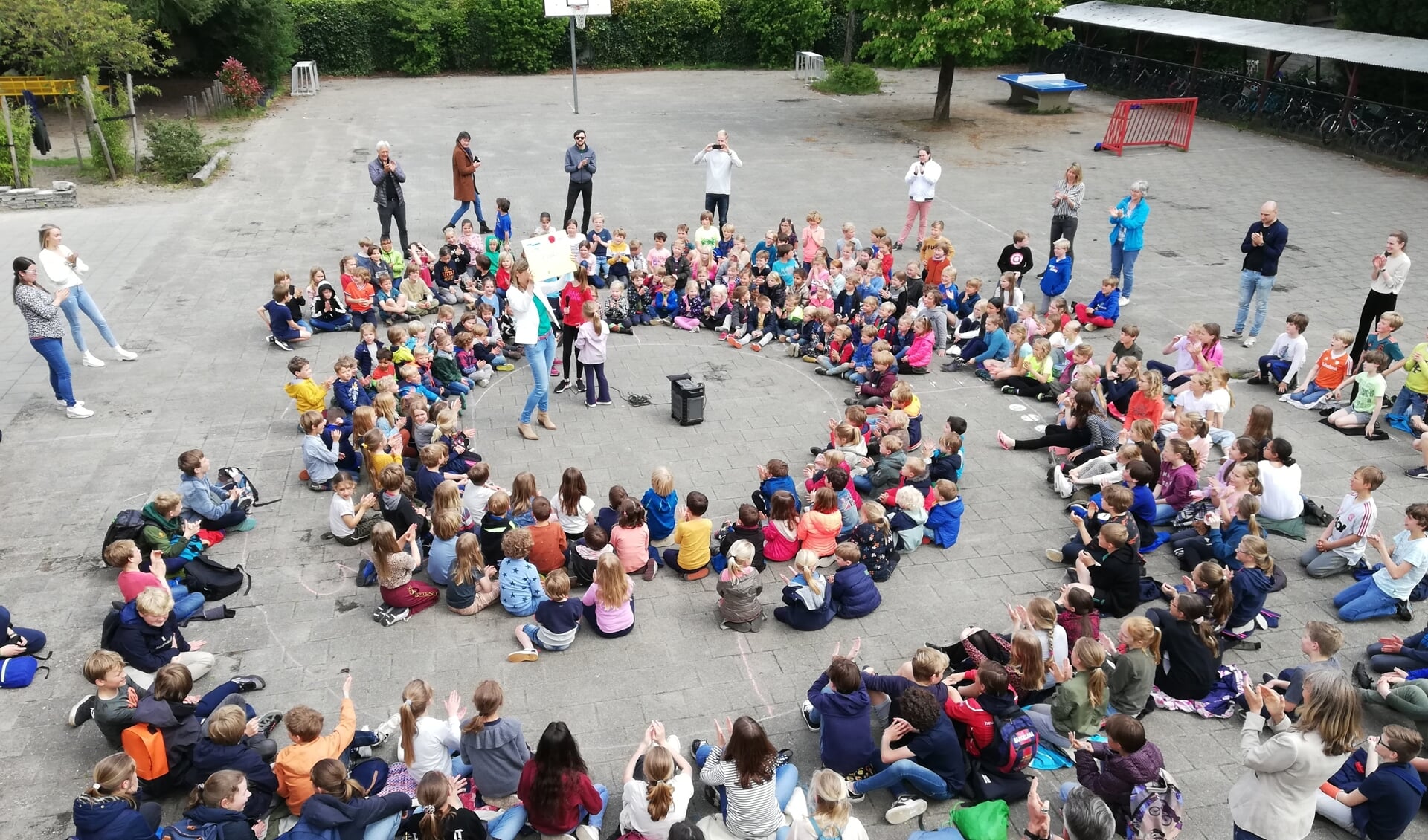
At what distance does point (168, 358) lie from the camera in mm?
13273

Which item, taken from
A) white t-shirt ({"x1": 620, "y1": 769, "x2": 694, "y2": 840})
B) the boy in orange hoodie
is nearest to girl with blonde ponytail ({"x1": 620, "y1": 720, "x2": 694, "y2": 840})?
white t-shirt ({"x1": 620, "y1": 769, "x2": 694, "y2": 840})

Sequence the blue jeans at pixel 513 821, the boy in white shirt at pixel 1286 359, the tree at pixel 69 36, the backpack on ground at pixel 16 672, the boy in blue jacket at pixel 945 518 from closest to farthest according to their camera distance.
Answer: the blue jeans at pixel 513 821 → the backpack on ground at pixel 16 672 → the boy in blue jacket at pixel 945 518 → the boy in white shirt at pixel 1286 359 → the tree at pixel 69 36

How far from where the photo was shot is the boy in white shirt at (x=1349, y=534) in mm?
8711

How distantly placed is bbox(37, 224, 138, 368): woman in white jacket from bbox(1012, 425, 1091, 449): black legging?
11687 millimetres

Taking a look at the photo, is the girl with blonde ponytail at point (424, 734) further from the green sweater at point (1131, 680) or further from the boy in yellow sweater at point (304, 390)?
the boy in yellow sweater at point (304, 390)

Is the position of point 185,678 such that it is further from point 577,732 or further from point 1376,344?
point 1376,344

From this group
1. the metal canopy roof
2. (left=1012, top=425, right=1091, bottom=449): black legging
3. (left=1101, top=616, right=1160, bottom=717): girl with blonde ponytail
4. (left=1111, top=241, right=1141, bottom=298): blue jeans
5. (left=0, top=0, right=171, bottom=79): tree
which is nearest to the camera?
(left=1101, top=616, right=1160, bottom=717): girl with blonde ponytail

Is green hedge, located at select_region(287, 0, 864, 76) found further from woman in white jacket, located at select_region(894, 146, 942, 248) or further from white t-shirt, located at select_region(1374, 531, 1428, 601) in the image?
white t-shirt, located at select_region(1374, 531, 1428, 601)

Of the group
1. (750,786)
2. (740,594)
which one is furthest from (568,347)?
(750,786)

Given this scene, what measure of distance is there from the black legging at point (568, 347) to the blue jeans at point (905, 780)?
268 inches

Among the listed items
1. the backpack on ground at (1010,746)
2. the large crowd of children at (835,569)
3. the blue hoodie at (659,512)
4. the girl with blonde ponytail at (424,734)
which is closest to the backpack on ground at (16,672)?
the large crowd of children at (835,569)

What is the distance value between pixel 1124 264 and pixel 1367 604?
7.90m

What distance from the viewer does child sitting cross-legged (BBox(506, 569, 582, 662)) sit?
777 cm

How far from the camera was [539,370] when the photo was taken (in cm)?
1129
